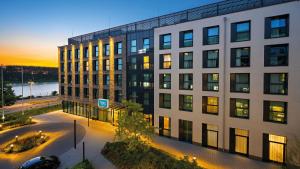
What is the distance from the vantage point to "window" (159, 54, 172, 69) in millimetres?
25719

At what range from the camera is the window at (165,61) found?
2572 centimetres

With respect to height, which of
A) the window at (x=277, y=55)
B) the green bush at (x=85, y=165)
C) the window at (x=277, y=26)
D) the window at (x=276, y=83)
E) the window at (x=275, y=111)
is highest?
the window at (x=277, y=26)

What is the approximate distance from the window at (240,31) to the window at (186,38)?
489cm

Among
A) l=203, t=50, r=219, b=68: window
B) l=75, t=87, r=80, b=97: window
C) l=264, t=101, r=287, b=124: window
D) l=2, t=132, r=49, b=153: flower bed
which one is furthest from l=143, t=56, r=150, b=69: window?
l=75, t=87, r=80, b=97: window

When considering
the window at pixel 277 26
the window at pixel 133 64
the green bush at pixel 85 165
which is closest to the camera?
the green bush at pixel 85 165

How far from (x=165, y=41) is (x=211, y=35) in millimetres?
6288

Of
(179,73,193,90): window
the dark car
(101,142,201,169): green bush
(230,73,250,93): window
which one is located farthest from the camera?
(179,73,193,90): window

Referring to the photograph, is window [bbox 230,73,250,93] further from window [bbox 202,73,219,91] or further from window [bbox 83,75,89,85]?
window [bbox 83,75,89,85]

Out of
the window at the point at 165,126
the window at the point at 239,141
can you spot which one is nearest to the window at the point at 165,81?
the window at the point at 165,126

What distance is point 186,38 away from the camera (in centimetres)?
2409

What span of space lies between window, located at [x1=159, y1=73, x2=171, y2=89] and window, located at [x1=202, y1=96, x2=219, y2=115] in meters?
5.19

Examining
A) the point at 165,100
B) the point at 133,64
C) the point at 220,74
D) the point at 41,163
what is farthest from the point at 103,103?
the point at 220,74

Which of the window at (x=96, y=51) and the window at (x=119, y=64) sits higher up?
the window at (x=96, y=51)

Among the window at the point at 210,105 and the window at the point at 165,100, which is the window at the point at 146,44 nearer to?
the window at the point at 165,100
